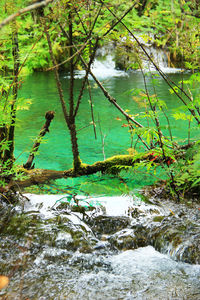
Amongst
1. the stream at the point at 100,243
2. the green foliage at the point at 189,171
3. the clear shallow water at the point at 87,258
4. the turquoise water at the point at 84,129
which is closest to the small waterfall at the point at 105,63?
the turquoise water at the point at 84,129

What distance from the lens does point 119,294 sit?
2.04m

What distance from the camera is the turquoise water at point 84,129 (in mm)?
5133

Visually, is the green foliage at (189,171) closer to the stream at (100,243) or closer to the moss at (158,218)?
the stream at (100,243)

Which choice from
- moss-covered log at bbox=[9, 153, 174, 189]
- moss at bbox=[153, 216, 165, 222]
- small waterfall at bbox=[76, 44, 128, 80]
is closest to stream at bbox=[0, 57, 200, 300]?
moss at bbox=[153, 216, 165, 222]

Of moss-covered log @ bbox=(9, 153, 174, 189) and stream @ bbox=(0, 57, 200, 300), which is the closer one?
stream @ bbox=(0, 57, 200, 300)

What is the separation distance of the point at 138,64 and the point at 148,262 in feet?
7.78

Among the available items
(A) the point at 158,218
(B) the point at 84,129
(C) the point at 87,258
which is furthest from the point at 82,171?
(B) the point at 84,129

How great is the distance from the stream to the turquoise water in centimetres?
59

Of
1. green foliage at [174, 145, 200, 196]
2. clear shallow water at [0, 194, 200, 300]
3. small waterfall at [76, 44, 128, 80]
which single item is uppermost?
small waterfall at [76, 44, 128, 80]

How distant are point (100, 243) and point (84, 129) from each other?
480 cm

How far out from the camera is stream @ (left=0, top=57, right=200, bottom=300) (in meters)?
2.10

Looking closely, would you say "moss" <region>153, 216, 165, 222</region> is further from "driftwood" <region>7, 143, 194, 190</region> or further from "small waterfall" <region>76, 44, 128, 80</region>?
"small waterfall" <region>76, 44, 128, 80</region>

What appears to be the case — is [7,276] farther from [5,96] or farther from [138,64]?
[138,64]

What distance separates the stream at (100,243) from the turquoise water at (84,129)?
0.59 m
